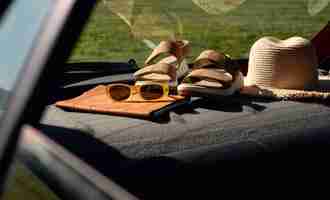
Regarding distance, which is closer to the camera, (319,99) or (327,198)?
(327,198)

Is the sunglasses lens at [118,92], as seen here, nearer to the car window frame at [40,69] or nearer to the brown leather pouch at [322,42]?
the car window frame at [40,69]

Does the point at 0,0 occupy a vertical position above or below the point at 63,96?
above

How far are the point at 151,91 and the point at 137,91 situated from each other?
0.15 feet

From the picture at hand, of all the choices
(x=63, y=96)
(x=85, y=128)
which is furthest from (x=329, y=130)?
(x=63, y=96)

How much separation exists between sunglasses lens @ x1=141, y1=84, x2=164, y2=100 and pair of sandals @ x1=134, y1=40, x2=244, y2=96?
38 millimetres

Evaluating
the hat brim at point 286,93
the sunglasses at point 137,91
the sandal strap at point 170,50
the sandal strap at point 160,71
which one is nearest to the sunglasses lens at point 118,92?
the sunglasses at point 137,91

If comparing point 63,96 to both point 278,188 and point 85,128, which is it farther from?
point 278,188

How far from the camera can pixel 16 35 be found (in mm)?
1242

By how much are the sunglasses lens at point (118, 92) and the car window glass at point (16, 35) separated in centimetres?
82

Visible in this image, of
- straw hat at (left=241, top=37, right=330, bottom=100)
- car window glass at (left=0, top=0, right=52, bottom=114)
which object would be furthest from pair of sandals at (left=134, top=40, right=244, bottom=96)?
car window glass at (left=0, top=0, right=52, bottom=114)

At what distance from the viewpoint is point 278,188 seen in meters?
1.81

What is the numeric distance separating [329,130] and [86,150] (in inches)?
29.1

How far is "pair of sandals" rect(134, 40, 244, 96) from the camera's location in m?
2.14

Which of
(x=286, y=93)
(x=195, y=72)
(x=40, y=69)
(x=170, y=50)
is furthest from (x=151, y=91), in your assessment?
(x=40, y=69)
